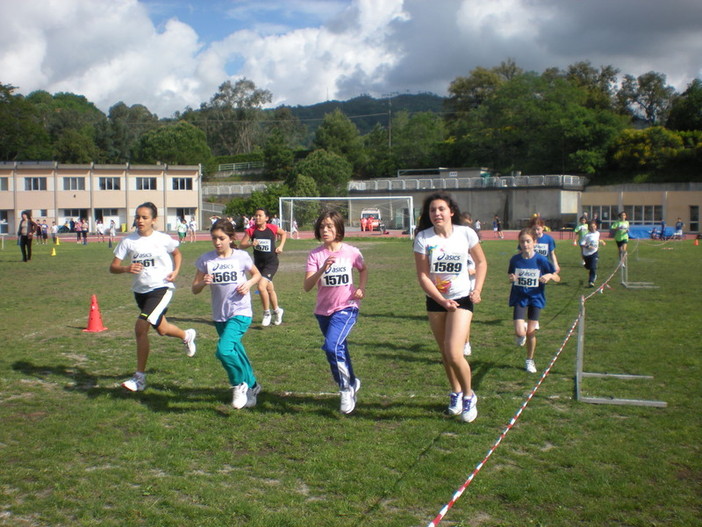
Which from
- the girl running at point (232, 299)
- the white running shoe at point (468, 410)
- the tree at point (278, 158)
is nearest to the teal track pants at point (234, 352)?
the girl running at point (232, 299)

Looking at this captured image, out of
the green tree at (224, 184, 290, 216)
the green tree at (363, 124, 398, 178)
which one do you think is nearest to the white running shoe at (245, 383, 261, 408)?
the green tree at (224, 184, 290, 216)

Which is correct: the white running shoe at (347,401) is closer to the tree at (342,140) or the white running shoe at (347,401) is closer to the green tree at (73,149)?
the tree at (342,140)

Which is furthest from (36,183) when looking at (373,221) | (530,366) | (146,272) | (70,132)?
(530,366)

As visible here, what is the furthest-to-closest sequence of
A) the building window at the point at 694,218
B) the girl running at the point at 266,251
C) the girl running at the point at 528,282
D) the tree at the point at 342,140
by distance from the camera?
the tree at the point at 342,140, the building window at the point at 694,218, the girl running at the point at 266,251, the girl running at the point at 528,282

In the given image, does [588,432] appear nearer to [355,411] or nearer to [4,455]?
[355,411]

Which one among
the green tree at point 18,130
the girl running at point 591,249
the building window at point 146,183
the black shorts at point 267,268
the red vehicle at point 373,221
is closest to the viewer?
the black shorts at point 267,268

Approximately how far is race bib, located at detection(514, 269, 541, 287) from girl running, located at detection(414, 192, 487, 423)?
2.45 meters

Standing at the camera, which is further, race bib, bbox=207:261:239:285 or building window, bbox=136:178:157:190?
building window, bbox=136:178:157:190

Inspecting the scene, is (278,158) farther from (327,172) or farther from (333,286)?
(333,286)

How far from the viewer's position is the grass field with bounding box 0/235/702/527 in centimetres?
425

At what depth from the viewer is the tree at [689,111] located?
74125mm

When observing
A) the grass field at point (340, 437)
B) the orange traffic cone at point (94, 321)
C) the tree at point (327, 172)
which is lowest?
the grass field at point (340, 437)

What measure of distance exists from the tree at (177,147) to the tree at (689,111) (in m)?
64.7

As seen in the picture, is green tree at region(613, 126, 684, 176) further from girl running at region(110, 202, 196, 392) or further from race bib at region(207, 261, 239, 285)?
race bib at region(207, 261, 239, 285)
